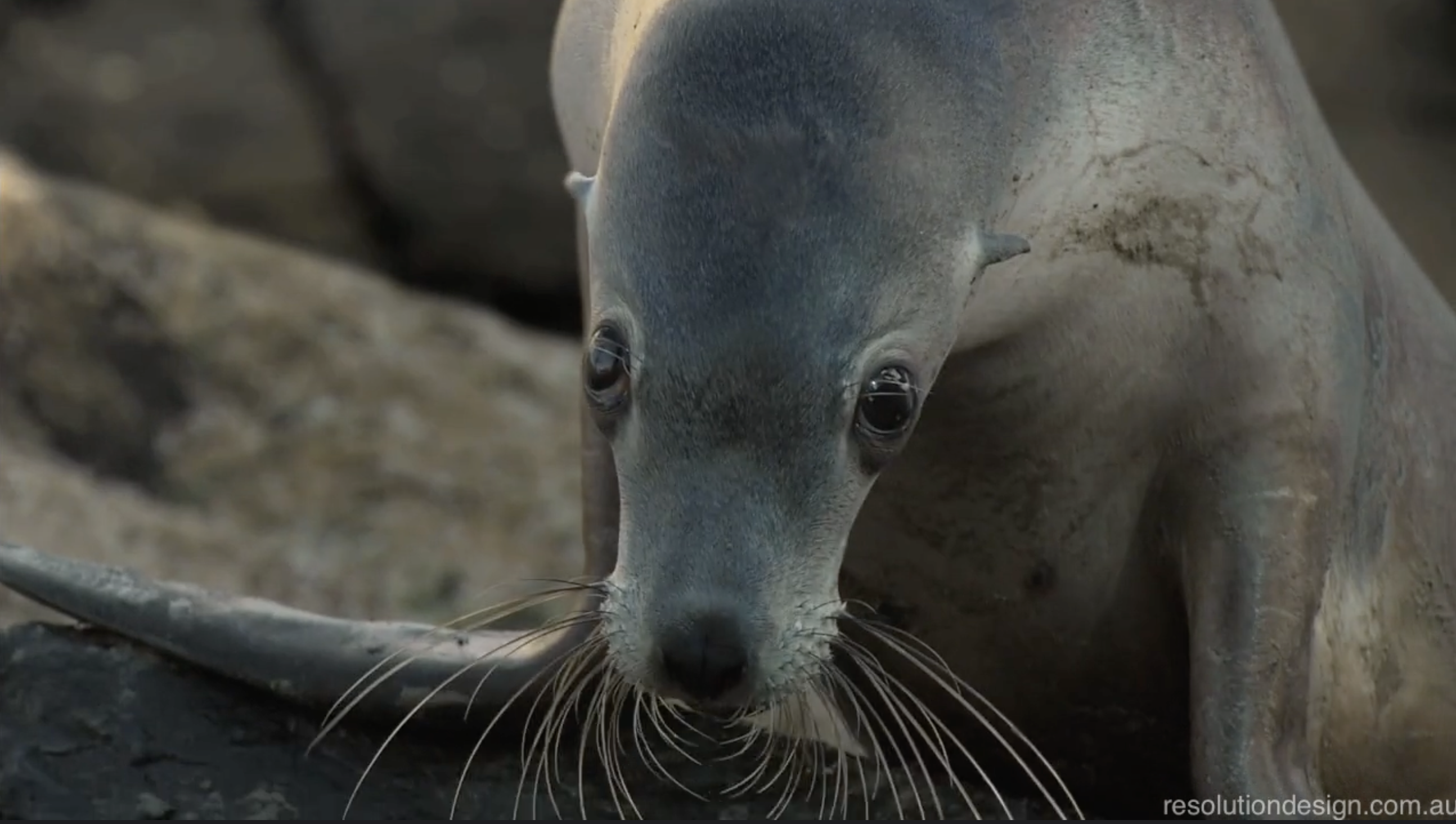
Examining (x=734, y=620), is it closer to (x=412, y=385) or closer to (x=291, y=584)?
(x=291, y=584)

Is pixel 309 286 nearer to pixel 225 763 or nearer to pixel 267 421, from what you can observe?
pixel 267 421

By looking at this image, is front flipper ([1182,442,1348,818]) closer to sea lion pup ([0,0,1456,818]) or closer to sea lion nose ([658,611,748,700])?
sea lion pup ([0,0,1456,818])

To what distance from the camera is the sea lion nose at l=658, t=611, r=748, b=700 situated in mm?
3062

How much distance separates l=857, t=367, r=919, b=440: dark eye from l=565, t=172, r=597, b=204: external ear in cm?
56

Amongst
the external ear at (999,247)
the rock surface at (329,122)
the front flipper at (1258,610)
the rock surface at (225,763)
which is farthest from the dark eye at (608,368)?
the rock surface at (329,122)

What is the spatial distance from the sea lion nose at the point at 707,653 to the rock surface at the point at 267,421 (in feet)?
12.5

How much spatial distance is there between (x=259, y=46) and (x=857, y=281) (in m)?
9.59

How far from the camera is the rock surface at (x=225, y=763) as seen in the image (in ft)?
12.0

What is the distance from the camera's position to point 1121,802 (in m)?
4.34

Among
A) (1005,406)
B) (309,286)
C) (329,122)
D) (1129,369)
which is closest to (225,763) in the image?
(1005,406)

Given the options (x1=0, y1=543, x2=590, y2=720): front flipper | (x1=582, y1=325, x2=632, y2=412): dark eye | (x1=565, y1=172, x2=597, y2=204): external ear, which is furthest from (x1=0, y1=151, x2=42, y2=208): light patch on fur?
(x1=582, y1=325, x2=632, y2=412): dark eye

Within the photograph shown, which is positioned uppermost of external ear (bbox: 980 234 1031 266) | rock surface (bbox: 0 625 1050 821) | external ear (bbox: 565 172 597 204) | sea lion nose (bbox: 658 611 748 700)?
external ear (bbox: 565 172 597 204)

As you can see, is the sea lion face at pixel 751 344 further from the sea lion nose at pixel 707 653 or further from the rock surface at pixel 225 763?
the rock surface at pixel 225 763

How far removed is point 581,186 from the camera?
11.4 feet
